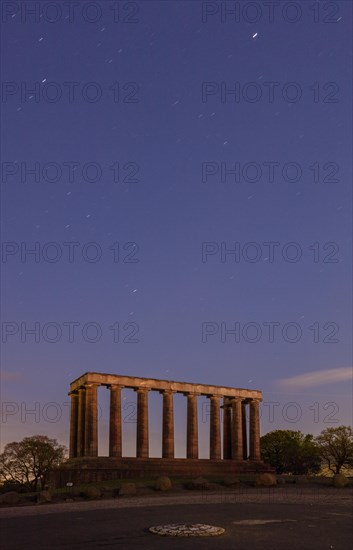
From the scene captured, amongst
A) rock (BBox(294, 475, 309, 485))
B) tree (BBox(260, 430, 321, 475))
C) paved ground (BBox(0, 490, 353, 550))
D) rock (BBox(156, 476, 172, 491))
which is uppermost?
paved ground (BBox(0, 490, 353, 550))

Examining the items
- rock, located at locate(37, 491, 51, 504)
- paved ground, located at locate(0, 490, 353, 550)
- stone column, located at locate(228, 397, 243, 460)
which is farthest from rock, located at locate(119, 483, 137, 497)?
stone column, located at locate(228, 397, 243, 460)

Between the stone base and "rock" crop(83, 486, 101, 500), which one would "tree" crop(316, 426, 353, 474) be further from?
"rock" crop(83, 486, 101, 500)

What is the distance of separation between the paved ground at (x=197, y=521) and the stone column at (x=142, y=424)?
4018 cm

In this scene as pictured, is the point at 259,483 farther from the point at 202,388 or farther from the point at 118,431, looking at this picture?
the point at 202,388

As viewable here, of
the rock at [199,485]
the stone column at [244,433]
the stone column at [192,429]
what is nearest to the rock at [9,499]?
the rock at [199,485]

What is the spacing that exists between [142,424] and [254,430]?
15.6 m

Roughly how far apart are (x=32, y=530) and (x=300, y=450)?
80131 millimetres

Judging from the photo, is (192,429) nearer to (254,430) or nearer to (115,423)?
(254,430)

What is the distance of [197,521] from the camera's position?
1916 cm

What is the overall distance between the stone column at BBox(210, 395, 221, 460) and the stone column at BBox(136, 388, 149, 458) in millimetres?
9122

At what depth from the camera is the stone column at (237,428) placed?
7238cm

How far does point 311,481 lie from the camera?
143 feet

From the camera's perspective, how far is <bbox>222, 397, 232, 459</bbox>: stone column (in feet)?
255

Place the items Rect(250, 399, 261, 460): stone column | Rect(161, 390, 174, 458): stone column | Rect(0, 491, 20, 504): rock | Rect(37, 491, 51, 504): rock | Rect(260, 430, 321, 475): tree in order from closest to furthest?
Rect(37, 491, 51, 504): rock < Rect(0, 491, 20, 504): rock < Rect(161, 390, 174, 458): stone column < Rect(250, 399, 261, 460): stone column < Rect(260, 430, 321, 475): tree
